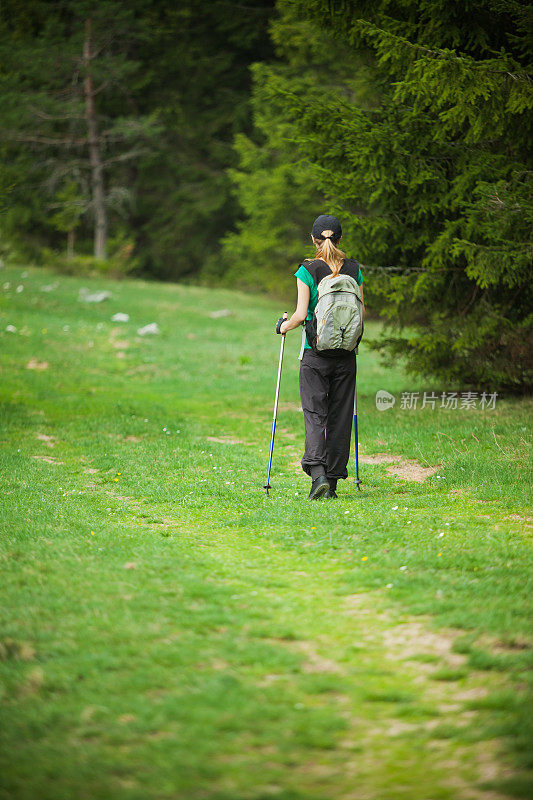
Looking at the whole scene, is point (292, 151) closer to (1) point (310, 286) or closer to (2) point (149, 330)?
(2) point (149, 330)

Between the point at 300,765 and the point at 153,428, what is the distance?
277 inches

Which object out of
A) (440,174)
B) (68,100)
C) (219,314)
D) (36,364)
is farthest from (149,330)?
(68,100)

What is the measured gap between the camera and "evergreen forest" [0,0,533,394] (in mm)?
9172

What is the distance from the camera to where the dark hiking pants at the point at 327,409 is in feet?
20.7

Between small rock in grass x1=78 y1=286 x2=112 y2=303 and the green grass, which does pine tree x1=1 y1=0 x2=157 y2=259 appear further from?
the green grass

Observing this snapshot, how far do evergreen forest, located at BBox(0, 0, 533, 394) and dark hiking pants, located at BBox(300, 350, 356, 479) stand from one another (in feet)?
11.4

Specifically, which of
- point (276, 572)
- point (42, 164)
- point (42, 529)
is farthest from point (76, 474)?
point (42, 164)

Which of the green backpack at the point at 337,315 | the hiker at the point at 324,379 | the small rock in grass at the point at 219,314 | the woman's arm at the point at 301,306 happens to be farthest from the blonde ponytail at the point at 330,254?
the small rock in grass at the point at 219,314

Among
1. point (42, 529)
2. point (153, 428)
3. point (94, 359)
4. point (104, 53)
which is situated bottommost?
point (94, 359)

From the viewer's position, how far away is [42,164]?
32.9m

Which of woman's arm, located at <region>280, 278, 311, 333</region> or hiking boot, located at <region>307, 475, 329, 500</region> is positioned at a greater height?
woman's arm, located at <region>280, 278, 311, 333</region>

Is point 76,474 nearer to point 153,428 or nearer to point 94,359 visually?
point 153,428

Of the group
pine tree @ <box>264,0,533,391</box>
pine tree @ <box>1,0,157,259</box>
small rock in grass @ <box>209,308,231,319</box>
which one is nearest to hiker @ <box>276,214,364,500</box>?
pine tree @ <box>264,0,533,391</box>

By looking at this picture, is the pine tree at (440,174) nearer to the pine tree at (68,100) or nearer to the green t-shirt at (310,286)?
the green t-shirt at (310,286)
